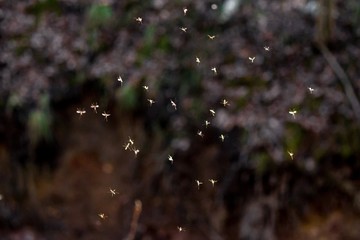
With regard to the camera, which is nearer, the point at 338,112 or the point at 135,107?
the point at 338,112

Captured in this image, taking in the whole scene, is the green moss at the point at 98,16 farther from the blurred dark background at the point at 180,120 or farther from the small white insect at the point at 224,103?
the small white insect at the point at 224,103

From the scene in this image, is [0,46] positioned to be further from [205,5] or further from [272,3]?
[272,3]

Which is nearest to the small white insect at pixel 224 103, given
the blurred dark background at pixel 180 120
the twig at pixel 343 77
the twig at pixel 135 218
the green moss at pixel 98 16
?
the blurred dark background at pixel 180 120

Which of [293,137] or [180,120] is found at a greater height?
[293,137]

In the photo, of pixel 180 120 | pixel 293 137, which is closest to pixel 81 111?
pixel 180 120

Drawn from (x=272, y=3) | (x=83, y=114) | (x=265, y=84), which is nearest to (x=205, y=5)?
(x=272, y=3)

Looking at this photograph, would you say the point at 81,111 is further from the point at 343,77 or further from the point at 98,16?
the point at 343,77
